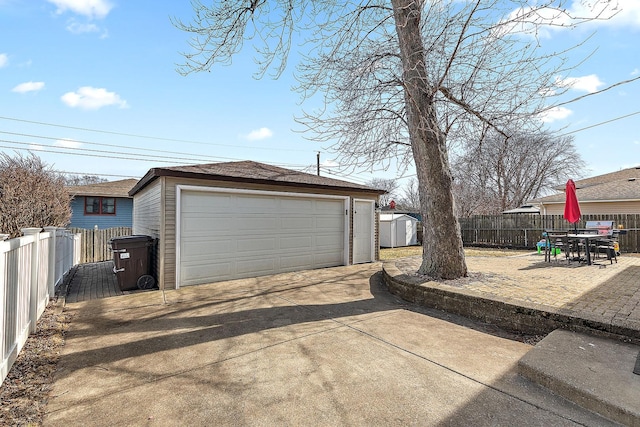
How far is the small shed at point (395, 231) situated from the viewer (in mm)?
16125

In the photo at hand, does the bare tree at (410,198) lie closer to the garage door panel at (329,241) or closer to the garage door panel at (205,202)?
the garage door panel at (329,241)

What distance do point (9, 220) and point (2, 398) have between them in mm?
7444

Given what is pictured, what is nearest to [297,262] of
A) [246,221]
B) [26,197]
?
[246,221]

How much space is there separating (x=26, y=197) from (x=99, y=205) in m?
9.21

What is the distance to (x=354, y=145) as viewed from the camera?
696 cm

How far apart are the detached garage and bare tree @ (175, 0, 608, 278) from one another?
2.25 m

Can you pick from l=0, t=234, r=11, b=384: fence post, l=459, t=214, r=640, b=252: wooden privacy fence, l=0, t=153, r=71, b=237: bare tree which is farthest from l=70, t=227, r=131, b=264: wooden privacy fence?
l=459, t=214, r=640, b=252: wooden privacy fence

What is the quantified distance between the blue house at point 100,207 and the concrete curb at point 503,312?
16233 mm

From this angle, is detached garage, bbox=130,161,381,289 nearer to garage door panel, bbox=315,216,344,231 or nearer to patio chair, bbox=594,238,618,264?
garage door panel, bbox=315,216,344,231

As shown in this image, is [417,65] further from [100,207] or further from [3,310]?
[100,207]

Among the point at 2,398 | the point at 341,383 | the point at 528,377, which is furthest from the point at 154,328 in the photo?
the point at 528,377

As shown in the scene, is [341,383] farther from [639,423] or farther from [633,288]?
[633,288]

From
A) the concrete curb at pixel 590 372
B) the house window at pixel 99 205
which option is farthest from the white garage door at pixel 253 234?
the house window at pixel 99 205

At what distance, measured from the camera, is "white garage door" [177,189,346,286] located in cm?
673
